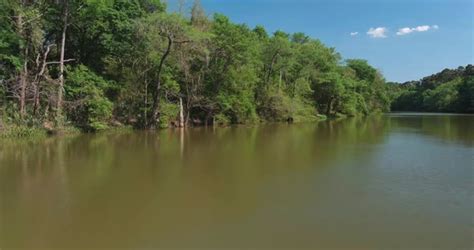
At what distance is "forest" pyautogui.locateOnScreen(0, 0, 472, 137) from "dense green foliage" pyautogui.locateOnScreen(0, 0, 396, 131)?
6cm

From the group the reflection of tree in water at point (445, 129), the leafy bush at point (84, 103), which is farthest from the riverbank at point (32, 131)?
the reflection of tree in water at point (445, 129)

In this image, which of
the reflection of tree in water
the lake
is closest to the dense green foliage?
the lake

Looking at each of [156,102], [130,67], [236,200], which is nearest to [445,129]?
[156,102]

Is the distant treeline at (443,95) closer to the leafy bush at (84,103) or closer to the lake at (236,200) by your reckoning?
the leafy bush at (84,103)

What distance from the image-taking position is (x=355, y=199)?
7352 millimetres

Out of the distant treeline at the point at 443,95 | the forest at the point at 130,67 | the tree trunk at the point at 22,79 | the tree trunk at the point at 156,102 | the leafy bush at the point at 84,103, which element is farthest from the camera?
the distant treeline at the point at 443,95

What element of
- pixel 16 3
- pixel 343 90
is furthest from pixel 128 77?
pixel 343 90

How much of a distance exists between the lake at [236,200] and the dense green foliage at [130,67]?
8.21 m

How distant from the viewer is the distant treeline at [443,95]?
71500 mm

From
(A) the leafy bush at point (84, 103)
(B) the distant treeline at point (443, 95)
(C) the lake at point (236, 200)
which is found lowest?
(C) the lake at point (236, 200)

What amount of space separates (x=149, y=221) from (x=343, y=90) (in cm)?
4799

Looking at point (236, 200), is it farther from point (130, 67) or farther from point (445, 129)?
point (445, 129)

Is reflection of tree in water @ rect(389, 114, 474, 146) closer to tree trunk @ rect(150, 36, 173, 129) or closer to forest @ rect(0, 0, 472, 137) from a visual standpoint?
forest @ rect(0, 0, 472, 137)

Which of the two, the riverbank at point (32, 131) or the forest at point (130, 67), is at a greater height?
the forest at point (130, 67)
